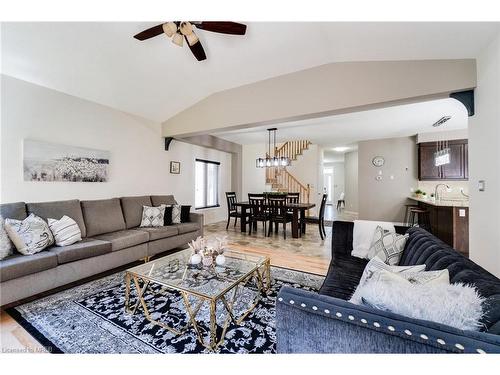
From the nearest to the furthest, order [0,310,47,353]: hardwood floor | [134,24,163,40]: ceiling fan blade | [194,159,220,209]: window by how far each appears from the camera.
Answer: [0,310,47,353]: hardwood floor, [134,24,163,40]: ceiling fan blade, [194,159,220,209]: window

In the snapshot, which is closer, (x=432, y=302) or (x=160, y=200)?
(x=432, y=302)

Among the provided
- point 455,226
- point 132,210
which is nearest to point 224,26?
point 132,210

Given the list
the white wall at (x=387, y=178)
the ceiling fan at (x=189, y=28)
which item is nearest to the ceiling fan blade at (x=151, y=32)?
the ceiling fan at (x=189, y=28)

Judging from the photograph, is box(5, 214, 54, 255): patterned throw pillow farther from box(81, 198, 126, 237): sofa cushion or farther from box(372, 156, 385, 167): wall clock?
box(372, 156, 385, 167): wall clock

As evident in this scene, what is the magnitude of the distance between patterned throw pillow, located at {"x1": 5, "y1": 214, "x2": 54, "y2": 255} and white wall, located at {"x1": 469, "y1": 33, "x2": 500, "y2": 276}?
440 centimetres

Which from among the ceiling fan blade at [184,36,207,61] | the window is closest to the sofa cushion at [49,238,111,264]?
the ceiling fan blade at [184,36,207,61]

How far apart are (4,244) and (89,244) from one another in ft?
2.25

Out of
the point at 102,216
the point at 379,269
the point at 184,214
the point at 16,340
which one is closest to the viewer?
the point at 379,269

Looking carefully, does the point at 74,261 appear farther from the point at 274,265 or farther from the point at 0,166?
the point at 274,265

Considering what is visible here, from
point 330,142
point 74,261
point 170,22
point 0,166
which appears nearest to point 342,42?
point 170,22

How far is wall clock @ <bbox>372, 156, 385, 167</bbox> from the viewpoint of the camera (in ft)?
20.8

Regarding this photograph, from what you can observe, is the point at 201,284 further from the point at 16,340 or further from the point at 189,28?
the point at 189,28

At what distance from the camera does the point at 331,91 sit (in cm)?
296

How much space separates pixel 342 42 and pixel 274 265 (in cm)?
295
